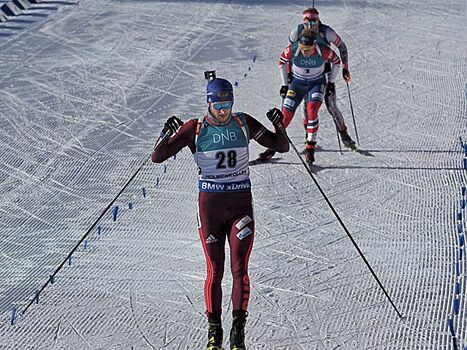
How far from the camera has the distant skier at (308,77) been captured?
1084 cm

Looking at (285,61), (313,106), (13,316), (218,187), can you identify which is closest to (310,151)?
(313,106)

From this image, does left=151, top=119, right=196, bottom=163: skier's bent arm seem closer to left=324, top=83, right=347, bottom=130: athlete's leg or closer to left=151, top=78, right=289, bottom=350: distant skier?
left=151, top=78, right=289, bottom=350: distant skier

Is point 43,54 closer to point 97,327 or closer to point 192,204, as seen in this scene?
point 192,204

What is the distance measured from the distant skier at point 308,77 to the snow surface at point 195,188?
485 millimetres

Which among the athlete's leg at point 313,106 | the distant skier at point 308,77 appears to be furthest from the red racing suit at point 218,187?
the athlete's leg at point 313,106

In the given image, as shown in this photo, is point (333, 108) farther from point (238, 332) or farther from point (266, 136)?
point (238, 332)

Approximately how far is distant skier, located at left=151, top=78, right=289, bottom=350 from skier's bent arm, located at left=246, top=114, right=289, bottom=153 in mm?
26

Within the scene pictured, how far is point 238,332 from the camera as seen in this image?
657 cm

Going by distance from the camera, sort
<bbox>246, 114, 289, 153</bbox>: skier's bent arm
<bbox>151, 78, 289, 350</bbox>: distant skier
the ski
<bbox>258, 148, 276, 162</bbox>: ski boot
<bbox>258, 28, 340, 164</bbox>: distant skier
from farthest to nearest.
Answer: the ski, <bbox>258, 148, 276, 162</bbox>: ski boot, <bbox>258, 28, 340, 164</bbox>: distant skier, <bbox>246, 114, 289, 153</bbox>: skier's bent arm, <bbox>151, 78, 289, 350</bbox>: distant skier

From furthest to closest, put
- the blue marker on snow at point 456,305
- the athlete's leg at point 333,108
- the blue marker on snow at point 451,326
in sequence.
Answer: the athlete's leg at point 333,108, the blue marker on snow at point 456,305, the blue marker on snow at point 451,326

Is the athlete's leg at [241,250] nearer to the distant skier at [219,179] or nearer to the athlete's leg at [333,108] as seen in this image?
the distant skier at [219,179]

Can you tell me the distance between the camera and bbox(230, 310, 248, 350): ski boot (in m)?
6.55

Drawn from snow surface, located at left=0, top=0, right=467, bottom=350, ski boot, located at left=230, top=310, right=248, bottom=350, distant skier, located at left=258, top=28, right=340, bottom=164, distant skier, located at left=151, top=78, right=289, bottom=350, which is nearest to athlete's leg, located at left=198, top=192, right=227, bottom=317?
distant skier, located at left=151, top=78, right=289, bottom=350

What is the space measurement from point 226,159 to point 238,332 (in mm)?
1203
